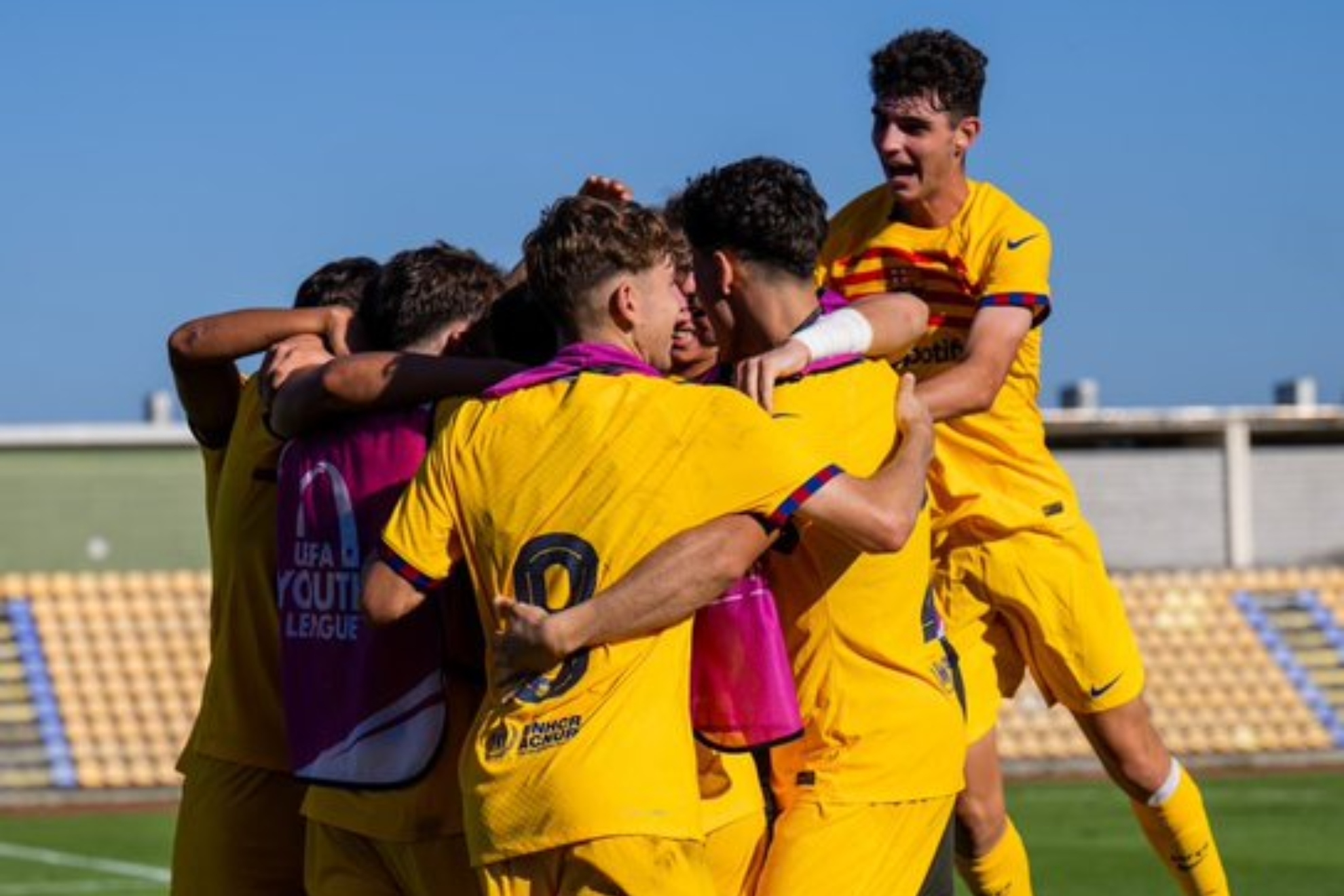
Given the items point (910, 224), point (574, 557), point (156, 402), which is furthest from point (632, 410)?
point (156, 402)

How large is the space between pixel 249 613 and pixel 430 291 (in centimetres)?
118

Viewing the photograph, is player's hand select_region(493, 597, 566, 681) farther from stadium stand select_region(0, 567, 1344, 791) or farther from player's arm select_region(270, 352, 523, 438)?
stadium stand select_region(0, 567, 1344, 791)

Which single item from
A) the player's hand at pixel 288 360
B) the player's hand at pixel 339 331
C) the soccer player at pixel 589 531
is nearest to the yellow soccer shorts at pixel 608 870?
the soccer player at pixel 589 531

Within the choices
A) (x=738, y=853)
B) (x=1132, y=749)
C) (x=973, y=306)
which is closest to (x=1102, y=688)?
(x=1132, y=749)

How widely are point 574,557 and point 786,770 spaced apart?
3.76ft

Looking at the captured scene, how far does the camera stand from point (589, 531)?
544cm

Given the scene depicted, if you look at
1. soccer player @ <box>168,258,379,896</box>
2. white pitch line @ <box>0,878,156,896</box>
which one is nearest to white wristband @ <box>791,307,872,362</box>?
soccer player @ <box>168,258,379,896</box>

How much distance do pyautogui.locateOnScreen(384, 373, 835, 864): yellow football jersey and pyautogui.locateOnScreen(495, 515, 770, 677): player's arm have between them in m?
0.04

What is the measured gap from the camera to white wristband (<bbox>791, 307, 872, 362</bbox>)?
6.09 metres

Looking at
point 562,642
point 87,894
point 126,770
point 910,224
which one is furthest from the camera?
point 126,770

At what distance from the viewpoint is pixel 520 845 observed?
17.7ft

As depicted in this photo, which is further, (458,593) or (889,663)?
(889,663)

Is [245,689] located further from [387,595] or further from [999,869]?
[999,869]

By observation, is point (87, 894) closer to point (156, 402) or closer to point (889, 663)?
point (889, 663)
